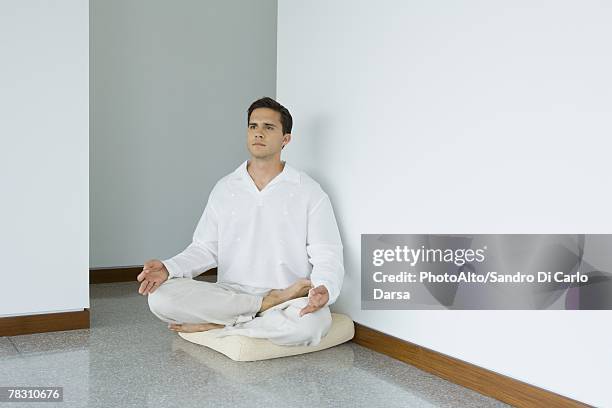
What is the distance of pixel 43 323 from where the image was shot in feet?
9.11

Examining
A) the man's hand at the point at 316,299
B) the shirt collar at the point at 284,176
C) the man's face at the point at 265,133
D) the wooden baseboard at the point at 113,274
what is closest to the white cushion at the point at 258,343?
the man's hand at the point at 316,299

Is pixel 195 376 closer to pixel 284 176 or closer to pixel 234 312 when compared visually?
pixel 234 312

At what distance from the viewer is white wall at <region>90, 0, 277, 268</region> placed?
4094 millimetres

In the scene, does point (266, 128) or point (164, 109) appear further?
point (164, 109)

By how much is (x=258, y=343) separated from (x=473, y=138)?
41.4 inches

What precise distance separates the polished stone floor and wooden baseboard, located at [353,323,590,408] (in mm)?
32

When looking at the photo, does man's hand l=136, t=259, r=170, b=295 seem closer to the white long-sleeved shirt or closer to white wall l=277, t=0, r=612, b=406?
the white long-sleeved shirt

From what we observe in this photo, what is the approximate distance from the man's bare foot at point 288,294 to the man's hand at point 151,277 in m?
0.42

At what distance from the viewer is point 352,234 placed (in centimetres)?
273

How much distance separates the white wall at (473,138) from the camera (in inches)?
69.1

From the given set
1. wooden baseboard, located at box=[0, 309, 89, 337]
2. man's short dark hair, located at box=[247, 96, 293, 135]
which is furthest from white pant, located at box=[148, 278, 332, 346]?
man's short dark hair, located at box=[247, 96, 293, 135]

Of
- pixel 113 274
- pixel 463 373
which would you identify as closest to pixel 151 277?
pixel 463 373

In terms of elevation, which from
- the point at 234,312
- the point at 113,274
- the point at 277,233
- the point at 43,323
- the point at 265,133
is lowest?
the point at 113,274

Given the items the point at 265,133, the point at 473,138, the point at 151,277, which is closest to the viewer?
the point at 473,138
